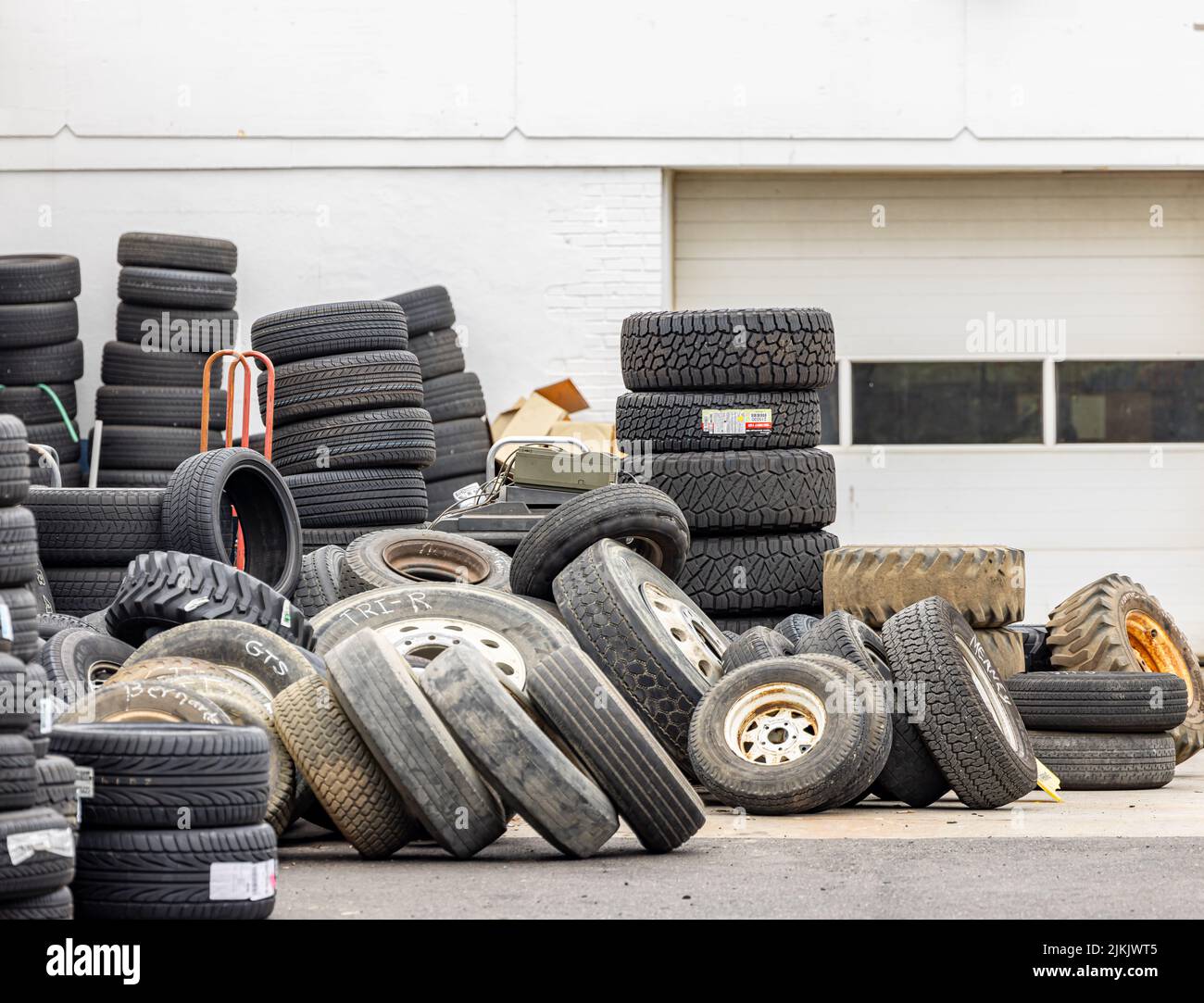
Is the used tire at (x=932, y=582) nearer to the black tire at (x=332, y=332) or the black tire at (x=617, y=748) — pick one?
the black tire at (x=617, y=748)

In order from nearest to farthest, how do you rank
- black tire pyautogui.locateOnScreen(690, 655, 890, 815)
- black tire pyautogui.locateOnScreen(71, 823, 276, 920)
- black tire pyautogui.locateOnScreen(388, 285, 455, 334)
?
black tire pyautogui.locateOnScreen(71, 823, 276, 920) < black tire pyautogui.locateOnScreen(690, 655, 890, 815) < black tire pyautogui.locateOnScreen(388, 285, 455, 334)

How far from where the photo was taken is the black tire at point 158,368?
12570 millimetres

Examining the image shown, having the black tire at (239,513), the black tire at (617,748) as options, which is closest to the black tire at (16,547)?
the black tire at (617,748)

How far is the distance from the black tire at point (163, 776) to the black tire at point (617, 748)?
128 centimetres

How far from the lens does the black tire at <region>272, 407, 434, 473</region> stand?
10.4 meters

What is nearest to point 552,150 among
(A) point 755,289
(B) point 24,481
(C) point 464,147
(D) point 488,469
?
(C) point 464,147

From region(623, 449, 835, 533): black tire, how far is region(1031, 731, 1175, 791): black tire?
1929 mm

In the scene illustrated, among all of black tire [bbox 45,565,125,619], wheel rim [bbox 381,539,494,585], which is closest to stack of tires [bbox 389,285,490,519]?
wheel rim [bbox 381,539,494,585]

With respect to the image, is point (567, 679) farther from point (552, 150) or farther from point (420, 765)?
point (552, 150)

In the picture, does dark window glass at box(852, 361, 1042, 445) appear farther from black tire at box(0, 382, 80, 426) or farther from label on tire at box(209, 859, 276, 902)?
label on tire at box(209, 859, 276, 902)

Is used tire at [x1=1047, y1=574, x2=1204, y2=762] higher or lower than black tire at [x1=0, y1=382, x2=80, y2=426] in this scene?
lower

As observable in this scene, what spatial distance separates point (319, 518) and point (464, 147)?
409 centimetres

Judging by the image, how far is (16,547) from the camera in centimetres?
422
